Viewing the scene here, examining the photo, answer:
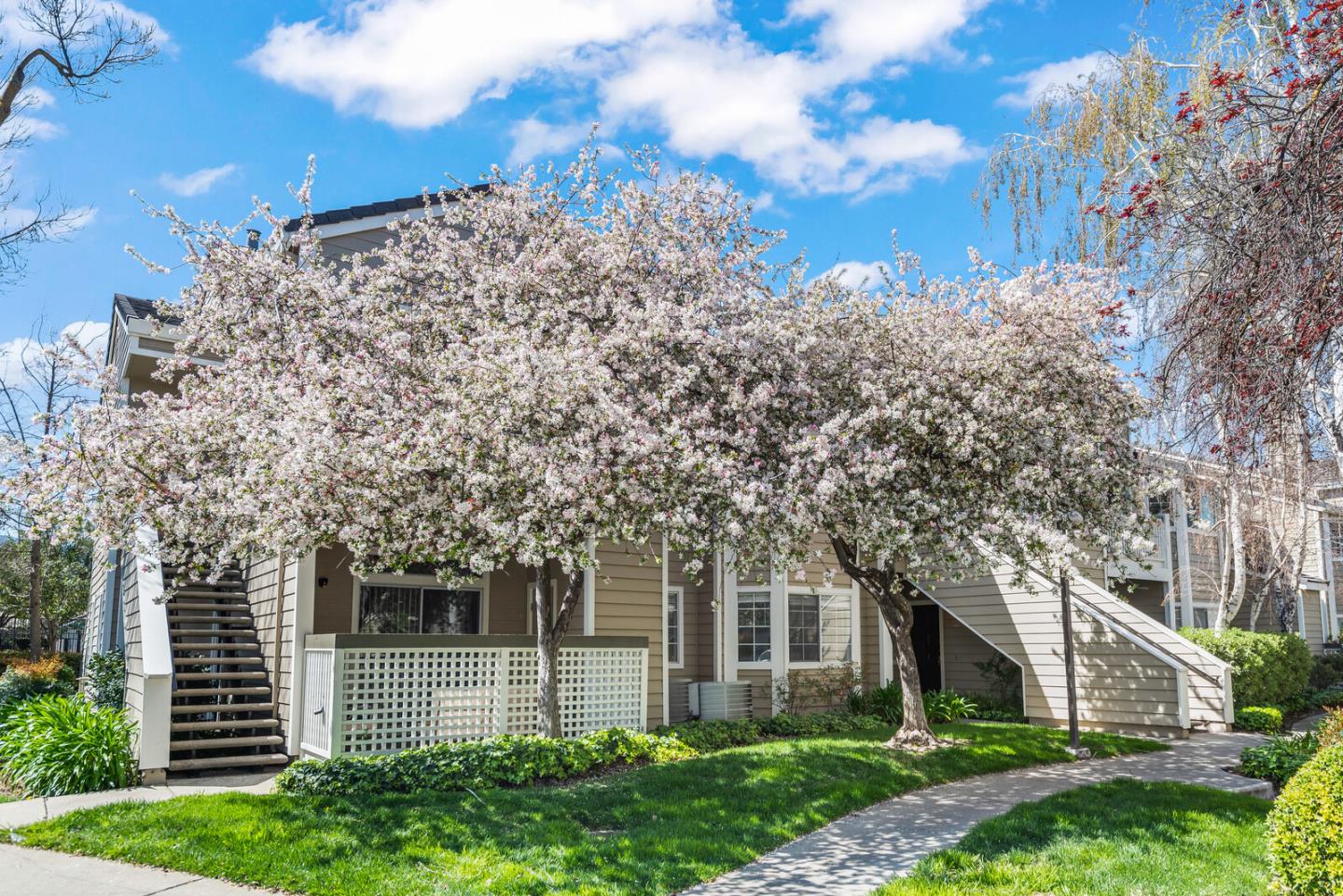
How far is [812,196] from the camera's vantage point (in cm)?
1292

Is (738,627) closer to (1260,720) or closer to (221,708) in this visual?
(221,708)

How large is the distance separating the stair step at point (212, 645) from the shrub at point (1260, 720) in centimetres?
1386

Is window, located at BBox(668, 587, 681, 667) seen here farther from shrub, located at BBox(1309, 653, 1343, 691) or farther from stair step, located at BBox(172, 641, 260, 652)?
shrub, located at BBox(1309, 653, 1343, 691)

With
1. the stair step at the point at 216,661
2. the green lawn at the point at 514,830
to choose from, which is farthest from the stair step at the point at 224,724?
the green lawn at the point at 514,830

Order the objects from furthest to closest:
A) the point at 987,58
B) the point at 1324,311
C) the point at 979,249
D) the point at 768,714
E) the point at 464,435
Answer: the point at 768,714, the point at 987,58, the point at 979,249, the point at 464,435, the point at 1324,311

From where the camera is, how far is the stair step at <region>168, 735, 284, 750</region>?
32.7 feet

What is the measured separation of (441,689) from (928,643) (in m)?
10.9

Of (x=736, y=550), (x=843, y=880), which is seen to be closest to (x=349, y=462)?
(x=736, y=550)

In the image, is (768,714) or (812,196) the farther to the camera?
(768,714)

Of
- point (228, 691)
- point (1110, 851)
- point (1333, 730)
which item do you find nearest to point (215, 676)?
point (228, 691)

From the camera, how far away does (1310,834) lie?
5398 mm

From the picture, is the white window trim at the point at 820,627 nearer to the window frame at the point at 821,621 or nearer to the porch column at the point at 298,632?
the window frame at the point at 821,621

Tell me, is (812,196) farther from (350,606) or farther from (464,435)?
(350,606)

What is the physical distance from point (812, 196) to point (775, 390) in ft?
17.4
